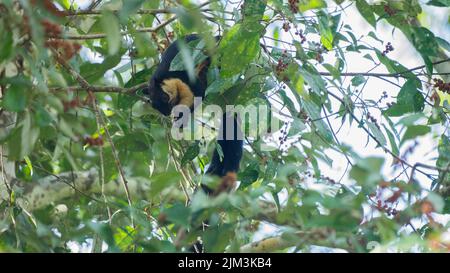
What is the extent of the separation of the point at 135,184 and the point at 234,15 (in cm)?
124

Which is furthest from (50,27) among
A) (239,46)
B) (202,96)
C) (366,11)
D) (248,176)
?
(202,96)

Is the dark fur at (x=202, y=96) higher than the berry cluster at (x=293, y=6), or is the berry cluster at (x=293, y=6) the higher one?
the berry cluster at (x=293, y=6)

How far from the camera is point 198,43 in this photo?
2.67 meters

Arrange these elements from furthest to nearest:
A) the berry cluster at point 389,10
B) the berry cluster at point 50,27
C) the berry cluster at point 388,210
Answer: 1. the berry cluster at point 389,10
2. the berry cluster at point 388,210
3. the berry cluster at point 50,27

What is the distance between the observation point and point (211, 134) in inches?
116

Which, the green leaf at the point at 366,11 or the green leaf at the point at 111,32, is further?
the green leaf at the point at 366,11

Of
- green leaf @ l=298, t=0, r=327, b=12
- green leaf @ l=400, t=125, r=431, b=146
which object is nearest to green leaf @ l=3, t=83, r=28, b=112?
green leaf @ l=400, t=125, r=431, b=146

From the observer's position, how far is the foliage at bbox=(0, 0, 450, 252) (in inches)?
65.4

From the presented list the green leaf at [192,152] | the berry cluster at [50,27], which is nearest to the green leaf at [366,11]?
the green leaf at [192,152]

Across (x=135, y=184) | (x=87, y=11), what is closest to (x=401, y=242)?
(x=87, y=11)

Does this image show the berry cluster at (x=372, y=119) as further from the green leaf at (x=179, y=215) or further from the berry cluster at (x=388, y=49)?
the green leaf at (x=179, y=215)

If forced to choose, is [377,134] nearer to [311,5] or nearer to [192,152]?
[311,5]

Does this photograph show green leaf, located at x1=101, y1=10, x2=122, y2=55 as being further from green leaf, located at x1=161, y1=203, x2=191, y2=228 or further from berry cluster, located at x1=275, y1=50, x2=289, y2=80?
berry cluster, located at x1=275, y1=50, x2=289, y2=80

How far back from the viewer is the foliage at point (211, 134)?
1.66 metres
